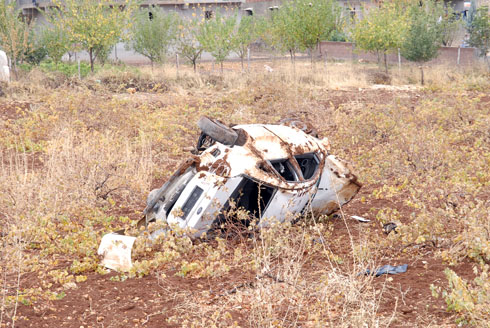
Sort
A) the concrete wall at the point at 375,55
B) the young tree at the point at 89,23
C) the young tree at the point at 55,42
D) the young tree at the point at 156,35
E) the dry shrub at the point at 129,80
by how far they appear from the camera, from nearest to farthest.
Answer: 1. the dry shrub at the point at 129,80
2. the young tree at the point at 89,23
3. the young tree at the point at 55,42
4. the young tree at the point at 156,35
5. the concrete wall at the point at 375,55

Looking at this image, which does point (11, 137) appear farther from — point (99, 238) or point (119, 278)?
point (119, 278)

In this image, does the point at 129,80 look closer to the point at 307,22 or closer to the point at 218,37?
the point at 218,37

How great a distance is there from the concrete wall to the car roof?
79.4 feet

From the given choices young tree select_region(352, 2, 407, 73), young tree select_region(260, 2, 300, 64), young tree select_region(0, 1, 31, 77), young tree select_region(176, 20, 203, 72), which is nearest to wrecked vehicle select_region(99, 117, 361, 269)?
young tree select_region(0, 1, 31, 77)

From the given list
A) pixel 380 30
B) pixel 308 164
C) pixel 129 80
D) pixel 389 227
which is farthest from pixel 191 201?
pixel 380 30

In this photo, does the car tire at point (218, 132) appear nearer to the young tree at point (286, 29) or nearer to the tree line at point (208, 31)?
the tree line at point (208, 31)

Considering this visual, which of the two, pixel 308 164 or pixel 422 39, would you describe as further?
pixel 422 39

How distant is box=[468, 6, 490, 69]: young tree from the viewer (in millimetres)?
30880

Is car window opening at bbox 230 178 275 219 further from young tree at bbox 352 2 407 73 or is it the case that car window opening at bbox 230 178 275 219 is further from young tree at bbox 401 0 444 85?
young tree at bbox 401 0 444 85

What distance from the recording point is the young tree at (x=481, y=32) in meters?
30.9

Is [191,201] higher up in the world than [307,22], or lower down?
lower down

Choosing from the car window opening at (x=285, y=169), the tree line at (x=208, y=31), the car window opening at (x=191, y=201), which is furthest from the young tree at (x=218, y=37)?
the car window opening at (x=191, y=201)

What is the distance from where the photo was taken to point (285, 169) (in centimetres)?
683

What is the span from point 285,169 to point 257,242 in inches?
38.1
